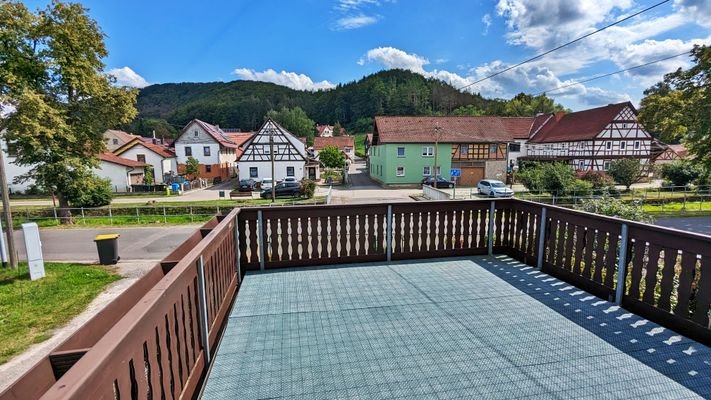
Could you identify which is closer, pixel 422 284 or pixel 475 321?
pixel 475 321

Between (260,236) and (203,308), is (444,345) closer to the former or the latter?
(203,308)

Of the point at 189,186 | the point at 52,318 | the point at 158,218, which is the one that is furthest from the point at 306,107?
the point at 52,318

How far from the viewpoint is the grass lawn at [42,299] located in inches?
218

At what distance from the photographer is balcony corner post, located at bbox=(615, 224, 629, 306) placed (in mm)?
3025

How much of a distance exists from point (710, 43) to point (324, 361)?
69.9 ft

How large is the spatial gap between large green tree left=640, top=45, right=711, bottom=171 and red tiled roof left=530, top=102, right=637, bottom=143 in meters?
12.9

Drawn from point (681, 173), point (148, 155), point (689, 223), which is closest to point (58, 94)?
point (148, 155)

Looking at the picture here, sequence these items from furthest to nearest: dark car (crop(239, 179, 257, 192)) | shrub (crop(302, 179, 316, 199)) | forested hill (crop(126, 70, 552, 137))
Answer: forested hill (crop(126, 70, 552, 137)) < dark car (crop(239, 179, 257, 192)) < shrub (crop(302, 179, 316, 199))

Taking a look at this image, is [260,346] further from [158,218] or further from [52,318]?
[158,218]

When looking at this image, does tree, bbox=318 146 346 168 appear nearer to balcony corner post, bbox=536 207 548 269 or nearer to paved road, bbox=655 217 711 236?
paved road, bbox=655 217 711 236

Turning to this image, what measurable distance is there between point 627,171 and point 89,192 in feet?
102

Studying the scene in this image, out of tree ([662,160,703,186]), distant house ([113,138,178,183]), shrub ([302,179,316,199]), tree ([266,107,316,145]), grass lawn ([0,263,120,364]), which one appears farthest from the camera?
tree ([266,107,316,145])

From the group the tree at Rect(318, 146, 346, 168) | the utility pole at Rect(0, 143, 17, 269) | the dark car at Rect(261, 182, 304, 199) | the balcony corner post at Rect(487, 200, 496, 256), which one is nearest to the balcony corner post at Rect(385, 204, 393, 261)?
the balcony corner post at Rect(487, 200, 496, 256)

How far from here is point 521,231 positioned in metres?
4.40
